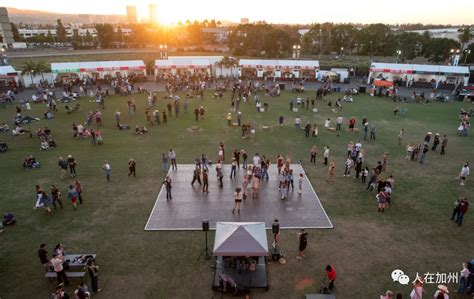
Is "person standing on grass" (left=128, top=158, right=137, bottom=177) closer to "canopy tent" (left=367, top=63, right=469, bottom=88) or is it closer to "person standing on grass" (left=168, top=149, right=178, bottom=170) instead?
"person standing on grass" (left=168, top=149, right=178, bottom=170)

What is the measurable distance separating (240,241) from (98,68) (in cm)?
4070

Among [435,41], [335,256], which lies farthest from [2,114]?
[435,41]

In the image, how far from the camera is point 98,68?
43469 mm

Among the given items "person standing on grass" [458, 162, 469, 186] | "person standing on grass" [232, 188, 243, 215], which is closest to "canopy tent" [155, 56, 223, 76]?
"person standing on grass" [232, 188, 243, 215]

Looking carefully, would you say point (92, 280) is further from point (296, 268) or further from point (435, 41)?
point (435, 41)

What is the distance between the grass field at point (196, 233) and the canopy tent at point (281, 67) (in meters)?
26.7

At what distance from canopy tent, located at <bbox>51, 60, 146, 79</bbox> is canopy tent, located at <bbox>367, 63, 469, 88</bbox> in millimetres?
33988

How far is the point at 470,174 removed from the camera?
1834 centimetres

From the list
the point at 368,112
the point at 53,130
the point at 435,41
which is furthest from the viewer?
the point at 435,41

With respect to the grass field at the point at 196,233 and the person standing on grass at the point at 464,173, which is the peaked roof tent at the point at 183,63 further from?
the person standing on grass at the point at 464,173

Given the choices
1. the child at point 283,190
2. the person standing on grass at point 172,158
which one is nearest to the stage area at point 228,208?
the child at point 283,190

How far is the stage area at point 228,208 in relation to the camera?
13.3 meters

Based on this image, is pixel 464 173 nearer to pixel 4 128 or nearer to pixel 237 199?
pixel 237 199

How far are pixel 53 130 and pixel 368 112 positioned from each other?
28100 millimetres
